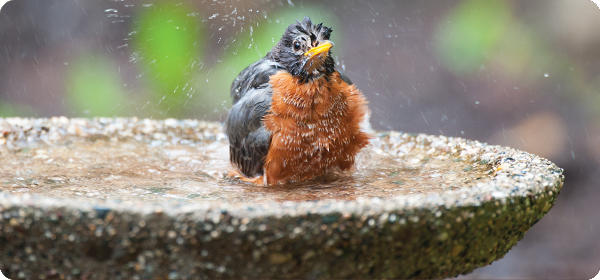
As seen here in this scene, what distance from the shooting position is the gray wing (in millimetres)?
3066

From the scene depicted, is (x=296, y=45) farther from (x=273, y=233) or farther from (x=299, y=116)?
(x=273, y=233)

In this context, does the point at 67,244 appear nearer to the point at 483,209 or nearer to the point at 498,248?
the point at 483,209

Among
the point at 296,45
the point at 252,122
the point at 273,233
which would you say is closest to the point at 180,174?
the point at 252,122

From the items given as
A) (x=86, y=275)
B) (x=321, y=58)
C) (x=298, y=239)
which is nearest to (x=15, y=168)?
(x=86, y=275)

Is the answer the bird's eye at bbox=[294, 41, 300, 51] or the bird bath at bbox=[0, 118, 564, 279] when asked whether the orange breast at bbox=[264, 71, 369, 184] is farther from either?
the bird bath at bbox=[0, 118, 564, 279]

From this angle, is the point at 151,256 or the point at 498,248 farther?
the point at 498,248

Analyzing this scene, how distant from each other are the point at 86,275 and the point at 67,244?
133mm

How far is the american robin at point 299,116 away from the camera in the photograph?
119 inches

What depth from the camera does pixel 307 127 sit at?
9.86 ft

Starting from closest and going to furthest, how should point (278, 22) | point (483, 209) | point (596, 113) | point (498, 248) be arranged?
point (483, 209) → point (498, 248) → point (278, 22) → point (596, 113)

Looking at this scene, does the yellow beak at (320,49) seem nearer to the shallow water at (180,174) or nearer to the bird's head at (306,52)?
the bird's head at (306,52)

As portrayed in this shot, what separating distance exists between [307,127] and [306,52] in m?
0.38

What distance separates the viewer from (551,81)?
6219 mm

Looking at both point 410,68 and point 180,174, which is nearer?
point 180,174
